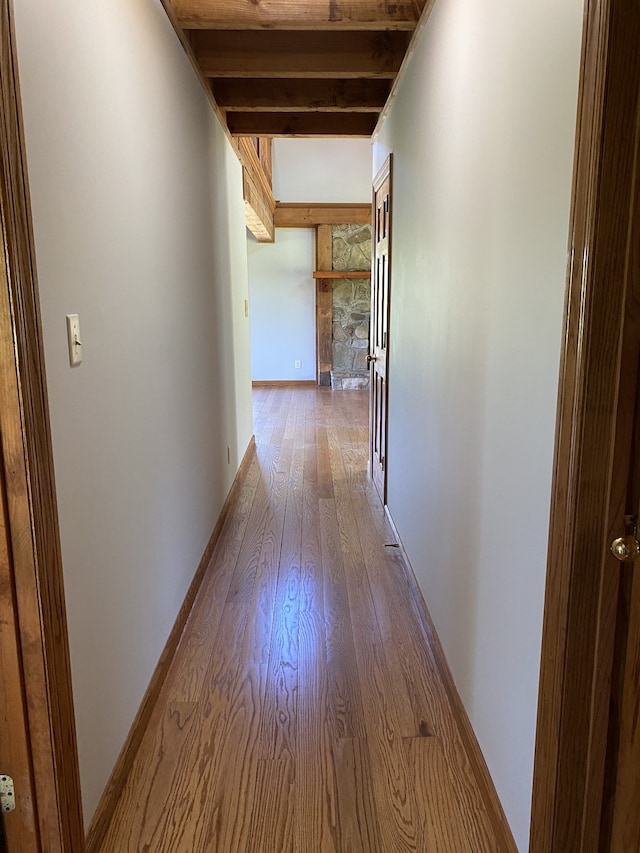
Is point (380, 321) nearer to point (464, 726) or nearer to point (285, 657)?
point (285, 657)

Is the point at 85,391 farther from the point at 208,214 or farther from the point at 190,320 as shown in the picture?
the point at 208,214

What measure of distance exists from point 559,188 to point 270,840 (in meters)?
1.59

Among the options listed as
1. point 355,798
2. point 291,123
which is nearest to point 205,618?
point 355,798

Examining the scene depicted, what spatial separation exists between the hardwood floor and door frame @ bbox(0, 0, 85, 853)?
13.4 inches

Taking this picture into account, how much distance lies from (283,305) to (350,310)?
3.37 ft

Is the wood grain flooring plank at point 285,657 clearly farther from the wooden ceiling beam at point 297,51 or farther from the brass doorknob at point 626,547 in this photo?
the wooden ceiling beam at point 297,51

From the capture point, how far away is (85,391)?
1.39 meters

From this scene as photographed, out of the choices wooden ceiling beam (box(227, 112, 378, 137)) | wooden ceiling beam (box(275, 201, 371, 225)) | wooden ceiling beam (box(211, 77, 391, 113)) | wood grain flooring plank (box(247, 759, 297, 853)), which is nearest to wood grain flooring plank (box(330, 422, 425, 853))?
wood grain flooring plank (box(247, 759, 297, 853))

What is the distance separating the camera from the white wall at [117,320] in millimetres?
1247

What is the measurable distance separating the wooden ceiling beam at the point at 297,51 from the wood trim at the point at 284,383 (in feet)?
20.8

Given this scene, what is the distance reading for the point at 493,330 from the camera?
1.50m

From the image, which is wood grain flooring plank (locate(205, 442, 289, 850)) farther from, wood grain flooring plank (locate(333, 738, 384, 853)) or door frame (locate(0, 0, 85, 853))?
door frame (locate(0, 0, 85, 853))

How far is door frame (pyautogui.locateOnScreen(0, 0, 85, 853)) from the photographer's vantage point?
1.03 metres

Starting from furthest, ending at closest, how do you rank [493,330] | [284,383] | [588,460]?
[284,383]
[493,330]
[588,460]
